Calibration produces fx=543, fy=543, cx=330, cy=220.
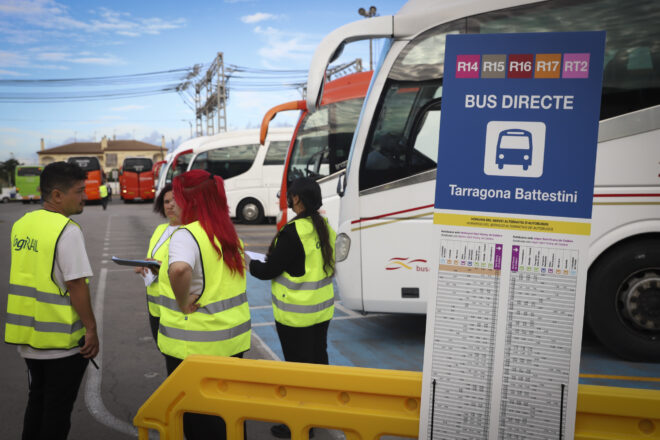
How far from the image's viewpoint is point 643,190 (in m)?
4.75

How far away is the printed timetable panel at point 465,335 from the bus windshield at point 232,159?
1890cm

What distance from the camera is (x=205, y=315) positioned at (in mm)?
2746

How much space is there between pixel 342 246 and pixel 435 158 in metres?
1.29

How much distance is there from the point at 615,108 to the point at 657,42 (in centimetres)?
68

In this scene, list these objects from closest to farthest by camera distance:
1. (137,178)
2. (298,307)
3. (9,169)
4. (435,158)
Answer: (298,307)
(435,158)
(137,178)
(9,169)

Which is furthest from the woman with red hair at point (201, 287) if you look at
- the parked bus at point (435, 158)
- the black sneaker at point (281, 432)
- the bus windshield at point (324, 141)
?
the bus windshield at point (324, 141)

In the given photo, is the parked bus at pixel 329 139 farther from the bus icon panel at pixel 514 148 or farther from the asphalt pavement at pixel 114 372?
the bus icon panel at pixel 514 148

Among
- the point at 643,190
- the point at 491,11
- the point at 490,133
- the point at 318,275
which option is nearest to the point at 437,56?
the point at 491,11

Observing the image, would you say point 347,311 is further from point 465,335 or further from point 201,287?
point 465,335

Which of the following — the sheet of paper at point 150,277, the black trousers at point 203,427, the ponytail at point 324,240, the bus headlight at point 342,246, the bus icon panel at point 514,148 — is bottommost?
the black trousers at point 203,427

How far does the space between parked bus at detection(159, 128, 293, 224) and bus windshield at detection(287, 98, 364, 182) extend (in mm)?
7994

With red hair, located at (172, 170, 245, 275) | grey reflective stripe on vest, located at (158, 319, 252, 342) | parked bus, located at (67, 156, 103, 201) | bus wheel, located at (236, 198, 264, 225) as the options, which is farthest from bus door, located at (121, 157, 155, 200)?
grey reflective stripe on vest, located at (158, 319, 252, 342)

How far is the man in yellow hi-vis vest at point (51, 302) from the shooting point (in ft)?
9.20

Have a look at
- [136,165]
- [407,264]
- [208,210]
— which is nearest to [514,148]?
[208,210]
